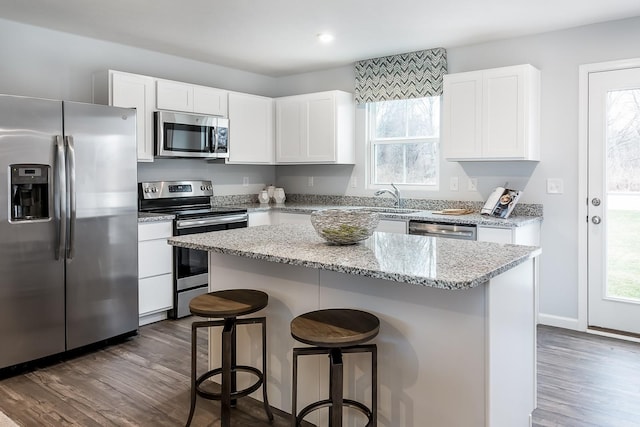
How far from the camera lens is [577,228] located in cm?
381

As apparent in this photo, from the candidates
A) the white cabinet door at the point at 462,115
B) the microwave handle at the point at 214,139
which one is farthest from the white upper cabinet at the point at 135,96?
the white cabinet door at the point at 462,115

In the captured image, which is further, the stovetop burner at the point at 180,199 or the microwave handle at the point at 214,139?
the microwave handle at the point at 214,139

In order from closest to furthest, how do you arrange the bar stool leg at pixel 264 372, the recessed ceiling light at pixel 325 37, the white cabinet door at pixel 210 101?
1. the bar stool leg at pixel 264 372
2. the recessed ceiling light at pixel 325 37
3. the white cabinet door at pixel 210 101

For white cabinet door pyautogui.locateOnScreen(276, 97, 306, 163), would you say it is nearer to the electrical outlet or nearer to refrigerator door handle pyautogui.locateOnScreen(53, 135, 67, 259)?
the electrical outlet

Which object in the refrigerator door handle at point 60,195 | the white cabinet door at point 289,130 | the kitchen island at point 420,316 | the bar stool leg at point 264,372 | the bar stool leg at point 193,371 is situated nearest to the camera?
the kitchen island at point 420,316

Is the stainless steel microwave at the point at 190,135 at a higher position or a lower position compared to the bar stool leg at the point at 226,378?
higher

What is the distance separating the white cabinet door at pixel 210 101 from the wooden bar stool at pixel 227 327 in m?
2.62

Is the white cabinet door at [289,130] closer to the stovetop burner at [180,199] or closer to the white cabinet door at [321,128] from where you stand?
the white cabinet door at [321,128]

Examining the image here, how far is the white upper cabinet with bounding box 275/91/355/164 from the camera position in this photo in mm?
4844

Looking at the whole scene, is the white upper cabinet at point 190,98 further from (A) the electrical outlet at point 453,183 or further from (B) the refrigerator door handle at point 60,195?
(A) the electrical outlet at point 453,183

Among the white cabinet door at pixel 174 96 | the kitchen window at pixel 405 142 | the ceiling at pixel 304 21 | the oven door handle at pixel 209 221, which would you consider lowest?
the oven door handle at pixel 209 221

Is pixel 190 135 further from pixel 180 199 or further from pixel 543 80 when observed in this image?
pixel 543 80

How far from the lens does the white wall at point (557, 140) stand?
12.0ft

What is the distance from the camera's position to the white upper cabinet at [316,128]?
484 cm
